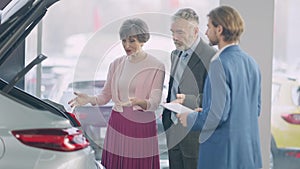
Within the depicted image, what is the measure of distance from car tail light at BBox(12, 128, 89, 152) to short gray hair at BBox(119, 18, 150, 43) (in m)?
1.38

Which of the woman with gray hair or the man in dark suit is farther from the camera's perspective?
the woman with gray hair

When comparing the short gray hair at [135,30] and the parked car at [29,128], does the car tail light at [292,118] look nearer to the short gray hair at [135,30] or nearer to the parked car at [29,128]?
the short gray hair at [135,30]

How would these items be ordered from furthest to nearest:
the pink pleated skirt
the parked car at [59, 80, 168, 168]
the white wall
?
the white wall → the parked car at [59, 80, 168, 168] → the pink pleated skirt

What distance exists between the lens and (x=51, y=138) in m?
A: 1.91

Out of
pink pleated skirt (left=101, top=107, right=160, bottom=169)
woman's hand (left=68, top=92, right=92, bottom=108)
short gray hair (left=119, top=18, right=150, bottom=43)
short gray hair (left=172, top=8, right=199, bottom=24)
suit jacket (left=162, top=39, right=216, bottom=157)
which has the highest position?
short gray hair (left=172, top=8, right=199, bottom=24)

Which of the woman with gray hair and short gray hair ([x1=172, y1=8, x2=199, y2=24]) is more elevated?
short gray hair ([x1=172, y1=8, x2=199, y2=24])

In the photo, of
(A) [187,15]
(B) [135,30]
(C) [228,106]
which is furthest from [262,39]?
(C) [228,106]

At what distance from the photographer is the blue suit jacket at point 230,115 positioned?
2682 mm

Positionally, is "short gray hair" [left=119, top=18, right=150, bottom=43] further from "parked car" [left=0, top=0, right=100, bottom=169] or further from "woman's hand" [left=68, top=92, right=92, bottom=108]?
"parked car" [left=0, top=0, right=100, bottom=169]

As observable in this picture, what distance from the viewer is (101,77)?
372 centimetres

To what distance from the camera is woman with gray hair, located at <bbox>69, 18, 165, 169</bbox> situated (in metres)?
3.23

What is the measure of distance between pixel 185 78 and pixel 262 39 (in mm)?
997

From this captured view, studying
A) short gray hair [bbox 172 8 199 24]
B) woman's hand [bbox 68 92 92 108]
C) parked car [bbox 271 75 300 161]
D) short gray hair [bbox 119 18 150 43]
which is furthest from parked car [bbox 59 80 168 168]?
parked car [bbox 271 75 300 161]

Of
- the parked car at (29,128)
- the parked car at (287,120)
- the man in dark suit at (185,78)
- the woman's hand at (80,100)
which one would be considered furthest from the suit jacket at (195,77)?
the parked car at (287,120)
